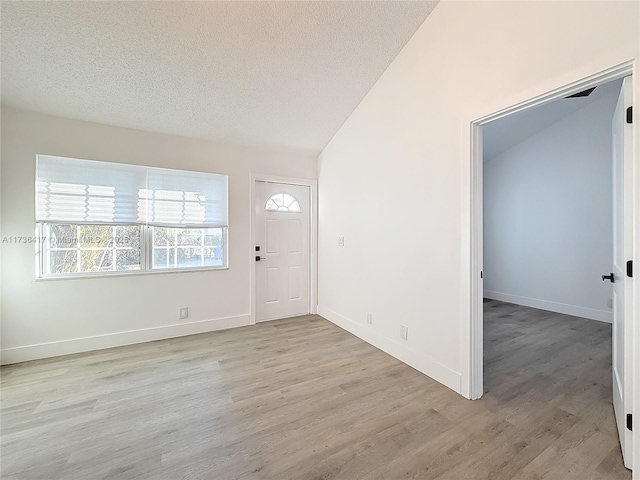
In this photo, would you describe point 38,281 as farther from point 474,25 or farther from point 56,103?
point 474,25

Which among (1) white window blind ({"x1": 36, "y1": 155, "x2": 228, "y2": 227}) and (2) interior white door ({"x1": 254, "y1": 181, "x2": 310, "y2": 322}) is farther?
(2) interior white door ({"x1": 254, "y1": 181, "x2": 310, "y2": 322})

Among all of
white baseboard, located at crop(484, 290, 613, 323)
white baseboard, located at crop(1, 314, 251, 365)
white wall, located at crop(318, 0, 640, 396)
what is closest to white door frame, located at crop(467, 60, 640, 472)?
white wall, located at crop(318, 0, 640, 396)

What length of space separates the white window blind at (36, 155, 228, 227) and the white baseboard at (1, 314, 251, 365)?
1.28m

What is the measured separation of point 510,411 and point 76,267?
428 centimetres

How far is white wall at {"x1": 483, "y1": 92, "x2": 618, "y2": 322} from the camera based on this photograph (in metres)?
4.05

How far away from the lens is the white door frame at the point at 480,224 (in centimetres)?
133

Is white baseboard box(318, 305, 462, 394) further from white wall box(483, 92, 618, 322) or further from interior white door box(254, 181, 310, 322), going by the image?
white wall box(483, 92, 618, 322)

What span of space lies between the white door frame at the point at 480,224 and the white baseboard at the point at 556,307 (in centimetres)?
334

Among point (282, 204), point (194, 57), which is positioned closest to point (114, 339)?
point (282, 204)

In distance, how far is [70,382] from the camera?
2.38 metres

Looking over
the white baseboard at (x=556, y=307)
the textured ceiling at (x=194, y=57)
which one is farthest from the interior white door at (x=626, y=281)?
the white baseboard at (x=556, y=307)

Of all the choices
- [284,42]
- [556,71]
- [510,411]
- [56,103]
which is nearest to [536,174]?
[556,71]

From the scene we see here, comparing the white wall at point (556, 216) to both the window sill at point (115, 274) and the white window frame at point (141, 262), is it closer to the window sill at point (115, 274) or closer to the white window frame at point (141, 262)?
the white window frame at point (141, 262)

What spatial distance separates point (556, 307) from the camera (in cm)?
449
